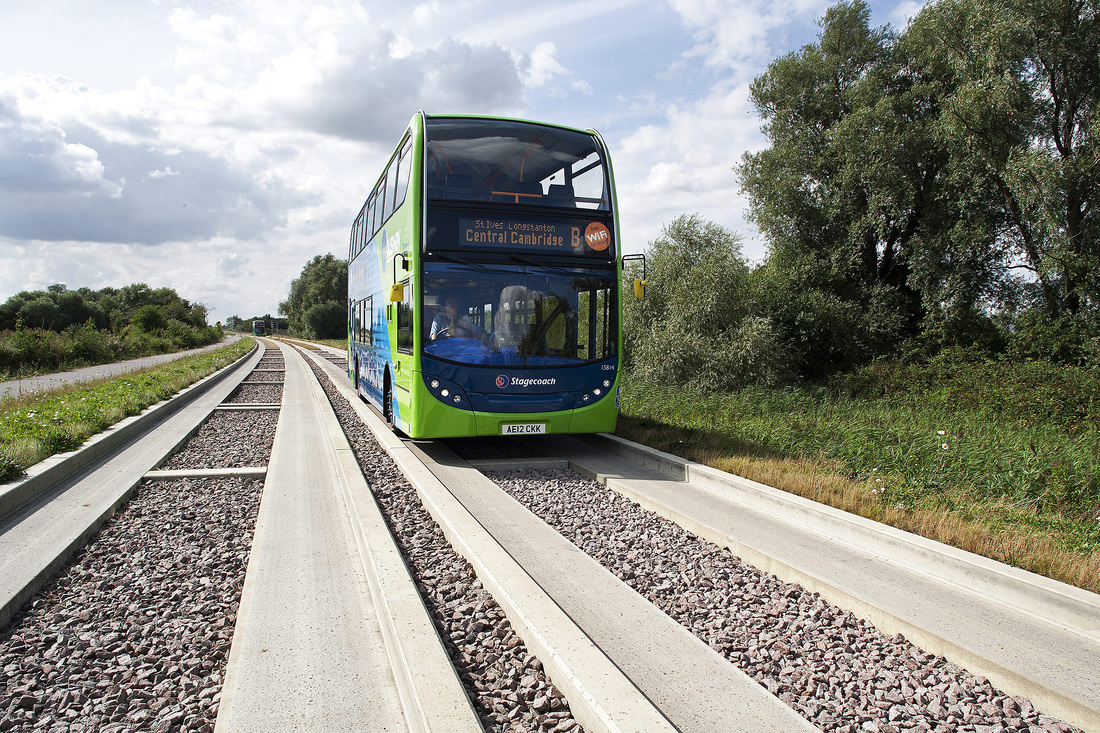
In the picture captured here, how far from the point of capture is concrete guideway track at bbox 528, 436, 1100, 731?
327 cm

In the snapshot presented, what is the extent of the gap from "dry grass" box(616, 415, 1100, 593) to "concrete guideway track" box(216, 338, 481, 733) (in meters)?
3.85

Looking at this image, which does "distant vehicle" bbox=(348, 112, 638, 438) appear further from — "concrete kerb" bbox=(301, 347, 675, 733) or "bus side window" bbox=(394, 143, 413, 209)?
"concrete kerb" bbox=(301, 347, 675, 733)

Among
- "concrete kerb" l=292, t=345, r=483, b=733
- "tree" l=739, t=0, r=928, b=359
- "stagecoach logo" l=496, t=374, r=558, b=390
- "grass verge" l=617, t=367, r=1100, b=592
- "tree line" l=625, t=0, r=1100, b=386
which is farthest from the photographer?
"tree" l=739, t=0, r=928, b=359

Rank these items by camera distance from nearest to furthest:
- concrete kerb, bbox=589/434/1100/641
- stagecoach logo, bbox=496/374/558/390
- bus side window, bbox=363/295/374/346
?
concrete kerb, bbox=589/434/1100/641 < stagecoach logo, bbox=496/374/558/390 < bus side window, bbox=363/295/374/346

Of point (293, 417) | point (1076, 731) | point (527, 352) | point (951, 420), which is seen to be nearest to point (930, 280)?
point (951, 420)

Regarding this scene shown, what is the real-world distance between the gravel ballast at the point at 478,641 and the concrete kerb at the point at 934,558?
2927 mm

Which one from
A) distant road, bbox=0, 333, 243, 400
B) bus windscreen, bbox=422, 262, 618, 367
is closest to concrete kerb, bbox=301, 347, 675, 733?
bus windscreen, bbox=422, 262, 618, 367

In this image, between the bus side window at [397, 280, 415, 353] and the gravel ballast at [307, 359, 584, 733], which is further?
the bus side window at [397, 280, 415, 353]

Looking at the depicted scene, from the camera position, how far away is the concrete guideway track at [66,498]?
4473 millimetres

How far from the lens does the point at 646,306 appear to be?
20812 mm

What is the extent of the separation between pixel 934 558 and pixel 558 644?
2861 millimetres

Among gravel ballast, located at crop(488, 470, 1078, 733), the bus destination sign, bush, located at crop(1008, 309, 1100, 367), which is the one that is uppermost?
the bus destination sign

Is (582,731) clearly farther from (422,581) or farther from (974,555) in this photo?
(974,555)

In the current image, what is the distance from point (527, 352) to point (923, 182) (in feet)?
64.7
